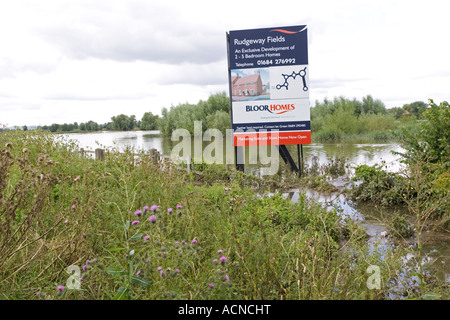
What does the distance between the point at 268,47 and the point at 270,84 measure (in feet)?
3.90

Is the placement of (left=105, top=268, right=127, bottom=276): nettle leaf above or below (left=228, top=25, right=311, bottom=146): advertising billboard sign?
below

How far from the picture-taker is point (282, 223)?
22.0 ft

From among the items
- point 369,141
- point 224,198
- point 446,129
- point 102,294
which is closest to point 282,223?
point 224,198

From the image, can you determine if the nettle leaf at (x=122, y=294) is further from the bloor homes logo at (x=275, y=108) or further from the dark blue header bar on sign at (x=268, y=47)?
the dark blue header bar on sign at (x=268, y=47)

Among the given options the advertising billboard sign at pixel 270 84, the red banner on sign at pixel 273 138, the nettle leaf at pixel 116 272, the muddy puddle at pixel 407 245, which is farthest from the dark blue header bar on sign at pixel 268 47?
the nettle leaf at pixel 116 272

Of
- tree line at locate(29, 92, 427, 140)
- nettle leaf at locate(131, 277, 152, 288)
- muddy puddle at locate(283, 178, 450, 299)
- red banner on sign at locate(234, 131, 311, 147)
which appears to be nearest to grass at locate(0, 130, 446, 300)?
nettle leaf at locate(131, 277, 152, 288)

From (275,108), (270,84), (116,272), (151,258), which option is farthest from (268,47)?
(116,272)

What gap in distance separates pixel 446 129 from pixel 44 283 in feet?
27.3

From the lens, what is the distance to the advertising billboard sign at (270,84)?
1310cm

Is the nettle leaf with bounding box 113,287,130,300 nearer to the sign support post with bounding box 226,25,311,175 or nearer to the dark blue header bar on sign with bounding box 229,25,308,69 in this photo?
the sign support post with bounding box 226,25,311,175

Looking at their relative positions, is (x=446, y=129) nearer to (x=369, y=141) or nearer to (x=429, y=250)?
(x=429, y=250)

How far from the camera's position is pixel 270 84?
13234 millimetres

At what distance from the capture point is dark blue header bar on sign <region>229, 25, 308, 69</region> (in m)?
13.1

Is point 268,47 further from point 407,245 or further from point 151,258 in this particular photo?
point 151,258
